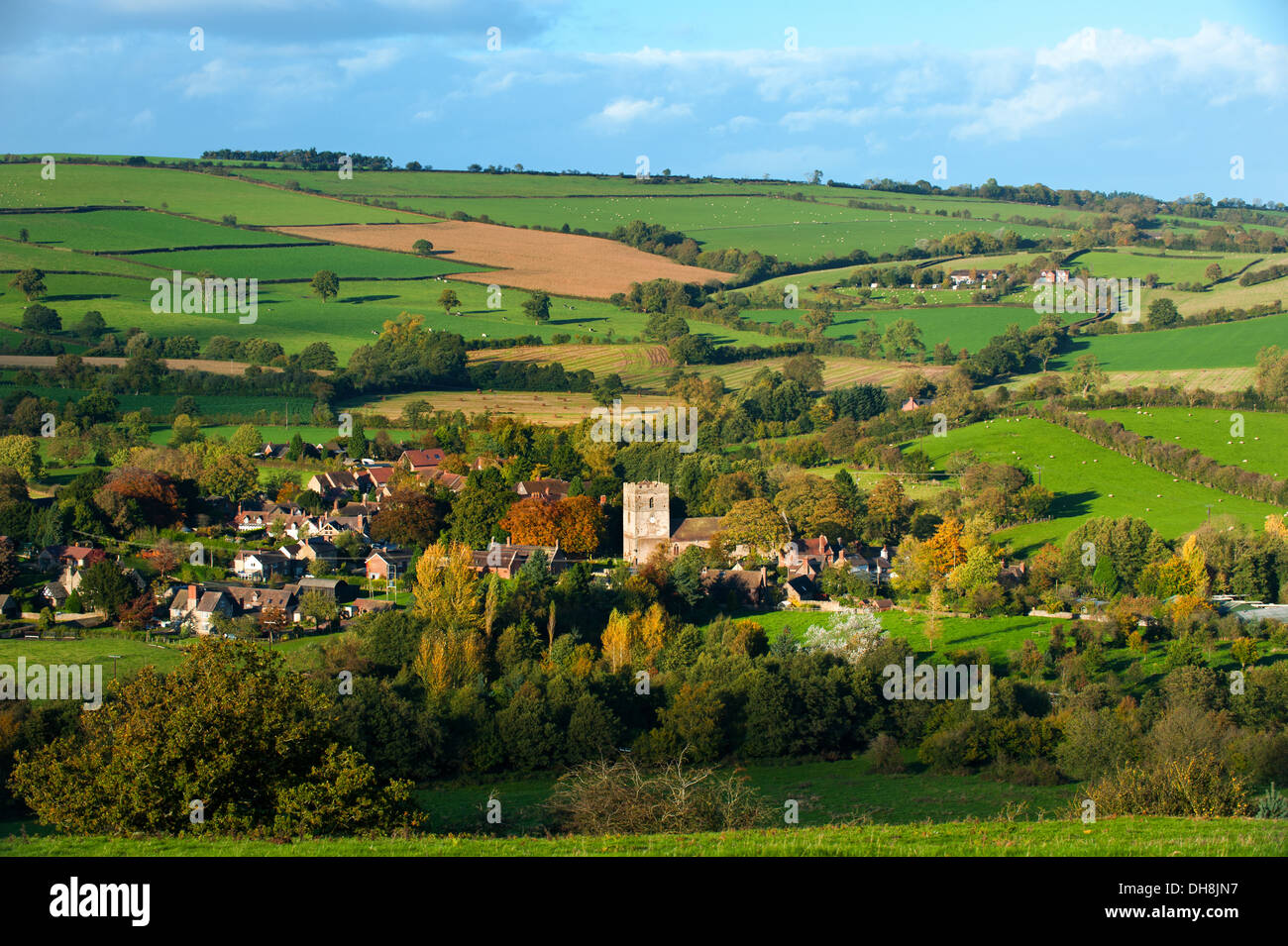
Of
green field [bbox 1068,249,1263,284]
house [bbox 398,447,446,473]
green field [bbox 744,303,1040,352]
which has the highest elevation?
green field [bbox 1068,249,1263,284]

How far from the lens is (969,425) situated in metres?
71.4

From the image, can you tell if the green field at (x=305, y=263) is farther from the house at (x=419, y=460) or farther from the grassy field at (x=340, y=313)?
the house at (x=419, y=460)

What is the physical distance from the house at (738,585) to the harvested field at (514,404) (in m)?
24.0

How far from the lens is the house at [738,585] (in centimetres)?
4819

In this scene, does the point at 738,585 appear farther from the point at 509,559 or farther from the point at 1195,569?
the point at 1195,569

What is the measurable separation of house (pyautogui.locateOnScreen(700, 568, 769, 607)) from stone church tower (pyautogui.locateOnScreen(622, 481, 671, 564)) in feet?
20.4

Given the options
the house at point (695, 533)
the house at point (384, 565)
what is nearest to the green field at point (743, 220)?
the house at point (695, 533)

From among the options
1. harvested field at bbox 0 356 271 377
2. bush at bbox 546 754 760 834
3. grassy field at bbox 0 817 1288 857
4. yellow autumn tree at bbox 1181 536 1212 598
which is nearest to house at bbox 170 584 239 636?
bush at bbox 546 754 760 834

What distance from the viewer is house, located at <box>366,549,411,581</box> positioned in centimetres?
5019

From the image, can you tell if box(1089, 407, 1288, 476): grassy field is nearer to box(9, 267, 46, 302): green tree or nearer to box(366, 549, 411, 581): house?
box(366, 549, 411, 581): house

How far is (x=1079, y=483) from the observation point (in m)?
60.4

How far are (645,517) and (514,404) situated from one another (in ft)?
73.4

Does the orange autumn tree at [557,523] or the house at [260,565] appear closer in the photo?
the house at [260,565]

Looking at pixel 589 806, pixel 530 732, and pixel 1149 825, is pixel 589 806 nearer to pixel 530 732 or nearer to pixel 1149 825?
pixel 1149 825
